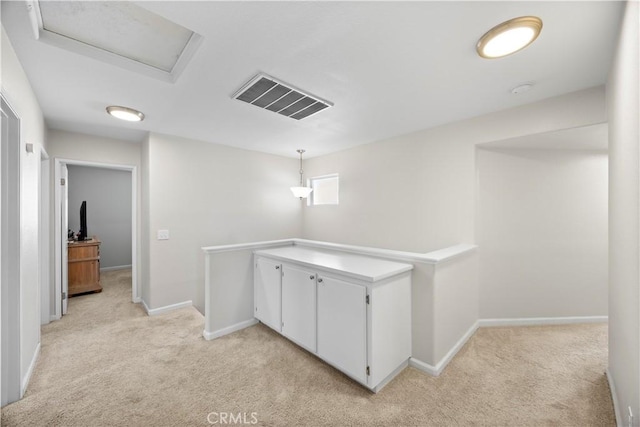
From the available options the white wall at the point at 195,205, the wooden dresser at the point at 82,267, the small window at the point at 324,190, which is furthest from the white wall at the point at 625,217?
the wooden dresser at the point at 82,267

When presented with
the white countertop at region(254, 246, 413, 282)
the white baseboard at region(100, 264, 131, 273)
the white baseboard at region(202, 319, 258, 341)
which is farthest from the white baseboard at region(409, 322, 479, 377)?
the white baseboard at region(100, 264, 131, 273)

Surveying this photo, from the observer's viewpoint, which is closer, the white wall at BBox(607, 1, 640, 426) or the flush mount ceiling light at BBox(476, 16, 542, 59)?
the white wall at BBox(607, 1, 640, 426)

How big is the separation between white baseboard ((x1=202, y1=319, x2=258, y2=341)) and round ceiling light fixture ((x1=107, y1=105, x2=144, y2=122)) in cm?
255

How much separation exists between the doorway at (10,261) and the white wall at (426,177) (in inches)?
149

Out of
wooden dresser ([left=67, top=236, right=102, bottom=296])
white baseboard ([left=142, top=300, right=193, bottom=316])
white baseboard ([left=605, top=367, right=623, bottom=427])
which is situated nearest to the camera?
white baseboard ([left=605, top=367, right=623, bottom=427])

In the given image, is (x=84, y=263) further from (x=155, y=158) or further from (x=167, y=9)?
(x=167, y=9)

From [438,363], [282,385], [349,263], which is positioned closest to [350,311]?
[349,263]

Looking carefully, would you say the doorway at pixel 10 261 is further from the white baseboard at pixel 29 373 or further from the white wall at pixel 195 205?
the white wall at pixel 195 205

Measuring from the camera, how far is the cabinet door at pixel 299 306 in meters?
2.27

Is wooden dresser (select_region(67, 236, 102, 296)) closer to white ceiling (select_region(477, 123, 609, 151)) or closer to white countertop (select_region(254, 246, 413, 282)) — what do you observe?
white countertop (select_region(254, 246, 413, 282))

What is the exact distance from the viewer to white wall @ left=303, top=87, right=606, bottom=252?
8.16ft

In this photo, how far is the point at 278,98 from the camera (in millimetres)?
2449

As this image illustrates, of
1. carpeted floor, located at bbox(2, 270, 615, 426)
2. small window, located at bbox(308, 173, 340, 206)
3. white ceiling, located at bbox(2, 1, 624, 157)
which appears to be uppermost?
white ceiling, located at bbox(2, 1, 624, 157)

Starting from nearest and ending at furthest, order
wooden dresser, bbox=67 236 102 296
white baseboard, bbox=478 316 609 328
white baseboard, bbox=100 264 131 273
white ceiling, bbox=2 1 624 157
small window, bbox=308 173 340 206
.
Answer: white ceiling, bbox=2 1 624 157
white baseboard, bbox=478 316 609 328
wooden dresser, bbox=67 236 102 296
small window, bbox=308 173 340 206
white baseboard, bbox=100 264 131 273
